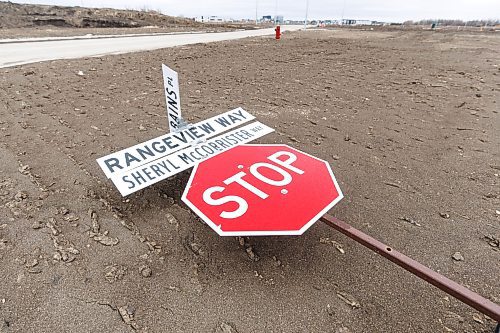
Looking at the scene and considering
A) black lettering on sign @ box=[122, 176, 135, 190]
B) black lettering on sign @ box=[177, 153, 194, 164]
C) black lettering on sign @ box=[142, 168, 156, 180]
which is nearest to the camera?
black lettering on sign @ box=[122, 176, 135, 190]

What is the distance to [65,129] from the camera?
399cm

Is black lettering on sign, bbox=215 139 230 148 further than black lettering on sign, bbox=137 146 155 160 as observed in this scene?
Yes

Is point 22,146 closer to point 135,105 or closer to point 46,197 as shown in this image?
point 46,197

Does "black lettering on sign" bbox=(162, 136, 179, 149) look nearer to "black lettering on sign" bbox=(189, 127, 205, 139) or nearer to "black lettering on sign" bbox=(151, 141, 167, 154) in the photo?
"black lettering on sign" bbox=(151, 141, 167, 154)

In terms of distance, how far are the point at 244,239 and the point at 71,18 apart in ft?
110

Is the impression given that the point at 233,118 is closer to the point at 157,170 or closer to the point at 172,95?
the point at 172,95

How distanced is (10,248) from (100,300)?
871mm

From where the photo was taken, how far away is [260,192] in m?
2.12

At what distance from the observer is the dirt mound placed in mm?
25891

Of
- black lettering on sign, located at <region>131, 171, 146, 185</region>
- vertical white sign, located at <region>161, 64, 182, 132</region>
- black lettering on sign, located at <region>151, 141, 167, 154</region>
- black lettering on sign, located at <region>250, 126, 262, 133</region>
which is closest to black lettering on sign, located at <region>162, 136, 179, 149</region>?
black lettering on sign, located at <region>151, 141, 167, 154</region>

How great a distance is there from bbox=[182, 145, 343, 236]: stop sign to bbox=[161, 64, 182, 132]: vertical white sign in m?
0.66

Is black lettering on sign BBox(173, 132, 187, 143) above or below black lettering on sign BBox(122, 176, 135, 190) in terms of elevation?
above

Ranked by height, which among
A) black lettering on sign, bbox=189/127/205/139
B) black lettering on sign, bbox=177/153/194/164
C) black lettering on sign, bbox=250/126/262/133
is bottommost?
black lettering on sign, bbox=177/153/194/164

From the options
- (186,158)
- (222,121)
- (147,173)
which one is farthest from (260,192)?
(222,121)
